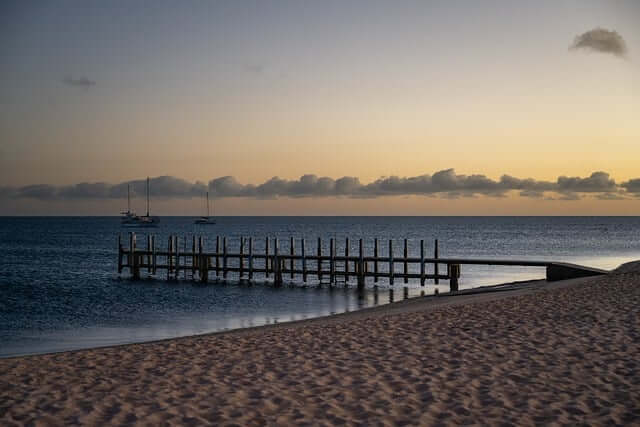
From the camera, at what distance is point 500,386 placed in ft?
25.2

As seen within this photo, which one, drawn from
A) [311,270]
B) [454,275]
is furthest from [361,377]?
[311,270]

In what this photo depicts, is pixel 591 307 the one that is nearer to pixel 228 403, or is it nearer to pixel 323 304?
pixel 228 403

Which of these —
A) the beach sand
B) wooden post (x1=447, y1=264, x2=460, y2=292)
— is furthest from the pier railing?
the beach sand

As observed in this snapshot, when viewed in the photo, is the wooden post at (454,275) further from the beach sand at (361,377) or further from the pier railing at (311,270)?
the beach sand at (361,377)

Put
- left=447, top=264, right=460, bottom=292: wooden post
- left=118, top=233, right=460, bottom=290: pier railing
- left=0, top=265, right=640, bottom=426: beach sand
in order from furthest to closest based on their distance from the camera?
1. left=118, top=233, right=460, bottom=290: pier railing
2. left=447, top=264, right=460, bottom=292: wooden post
3. left=0, top=265, right=640, bottom=426: beach sand

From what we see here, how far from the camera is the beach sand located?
→ 22.2ft

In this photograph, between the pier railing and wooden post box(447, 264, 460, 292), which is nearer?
wooden post box(447, 264, 460, 292)

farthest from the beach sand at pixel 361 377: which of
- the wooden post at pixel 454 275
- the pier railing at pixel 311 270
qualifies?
the pier railing at pixel 311 270

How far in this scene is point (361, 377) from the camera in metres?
8.29

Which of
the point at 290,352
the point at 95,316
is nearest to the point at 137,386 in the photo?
the point at 290,352

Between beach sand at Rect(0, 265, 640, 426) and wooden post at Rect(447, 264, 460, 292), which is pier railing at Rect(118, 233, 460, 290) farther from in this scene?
beach sand at Rect(0, 265, 640, 426)

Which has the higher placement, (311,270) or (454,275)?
(454,275)

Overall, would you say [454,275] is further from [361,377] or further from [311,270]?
[361,377]

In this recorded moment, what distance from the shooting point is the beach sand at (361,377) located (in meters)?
6.78
